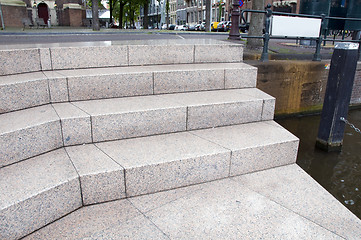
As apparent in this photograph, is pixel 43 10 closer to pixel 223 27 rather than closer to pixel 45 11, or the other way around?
pixel 45 11

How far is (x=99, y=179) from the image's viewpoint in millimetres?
2615

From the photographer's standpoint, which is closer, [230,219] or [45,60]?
[230,219]

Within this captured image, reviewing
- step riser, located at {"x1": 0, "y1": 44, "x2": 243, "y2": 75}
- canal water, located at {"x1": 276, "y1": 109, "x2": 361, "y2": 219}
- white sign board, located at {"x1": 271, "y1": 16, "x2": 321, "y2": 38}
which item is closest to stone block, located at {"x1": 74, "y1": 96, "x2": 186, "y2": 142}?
step riser, located at {"x1": 0, "y1": 44, "x2": 243, "y2": 75}

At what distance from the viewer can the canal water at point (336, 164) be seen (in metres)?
3.89

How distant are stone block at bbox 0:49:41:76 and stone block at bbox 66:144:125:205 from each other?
5.75 feet

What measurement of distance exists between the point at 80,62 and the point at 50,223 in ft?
8.11

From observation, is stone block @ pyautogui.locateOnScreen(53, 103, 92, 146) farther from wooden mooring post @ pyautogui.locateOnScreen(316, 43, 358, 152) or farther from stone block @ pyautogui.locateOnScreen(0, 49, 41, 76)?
wooden mooring post @ pyautogui.locateOnScreen(316, 43, 358, 152)

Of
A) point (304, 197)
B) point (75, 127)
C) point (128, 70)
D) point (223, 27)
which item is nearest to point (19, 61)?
point (128, 70)

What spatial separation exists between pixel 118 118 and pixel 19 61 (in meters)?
1.68

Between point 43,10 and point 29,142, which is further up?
point 43,10

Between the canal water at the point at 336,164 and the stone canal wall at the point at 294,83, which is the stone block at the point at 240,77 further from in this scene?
the stone canal wall at the point at 294,83

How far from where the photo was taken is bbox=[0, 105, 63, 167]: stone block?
8.76 ft

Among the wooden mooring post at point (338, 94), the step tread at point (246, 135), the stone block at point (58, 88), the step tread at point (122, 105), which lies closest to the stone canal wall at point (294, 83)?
the wooden mooring post at point (338, 94)

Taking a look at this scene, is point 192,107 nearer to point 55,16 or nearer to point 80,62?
point 80,62
